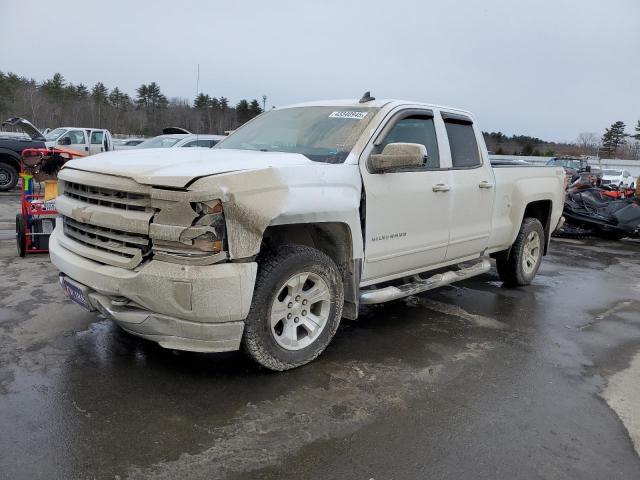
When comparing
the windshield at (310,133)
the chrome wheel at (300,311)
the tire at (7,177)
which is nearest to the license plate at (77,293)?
the chrome wheel at (300,311)

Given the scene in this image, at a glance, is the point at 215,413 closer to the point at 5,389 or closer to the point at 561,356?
the point at 5,389

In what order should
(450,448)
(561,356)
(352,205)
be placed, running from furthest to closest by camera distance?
(561,356) < (352,205) < (450,448)

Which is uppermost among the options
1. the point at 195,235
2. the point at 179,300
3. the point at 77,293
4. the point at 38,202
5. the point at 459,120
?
the point at 459,120

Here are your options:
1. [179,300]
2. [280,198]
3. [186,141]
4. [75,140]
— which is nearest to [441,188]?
[280,198]

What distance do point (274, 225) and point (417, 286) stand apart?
1.76 m

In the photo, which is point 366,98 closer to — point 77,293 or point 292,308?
point 292,308

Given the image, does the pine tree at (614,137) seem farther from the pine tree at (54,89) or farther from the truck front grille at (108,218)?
the truck front grille at (108,218)

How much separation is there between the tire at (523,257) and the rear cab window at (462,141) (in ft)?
4.77

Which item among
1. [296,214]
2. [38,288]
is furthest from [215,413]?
[38,288]

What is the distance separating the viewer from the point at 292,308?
12.1 ft

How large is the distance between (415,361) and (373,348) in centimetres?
38

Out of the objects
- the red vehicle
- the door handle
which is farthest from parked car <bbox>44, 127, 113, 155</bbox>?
the door handle

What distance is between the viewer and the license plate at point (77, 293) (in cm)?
349

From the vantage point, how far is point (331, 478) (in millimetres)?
2596
